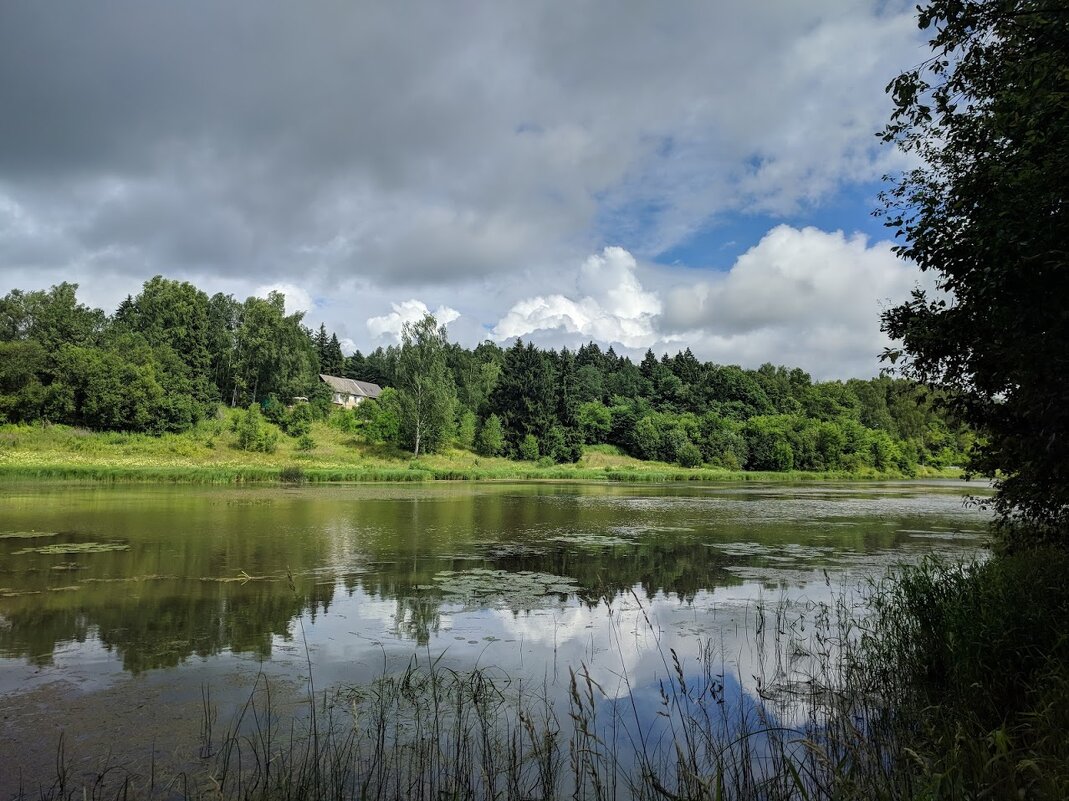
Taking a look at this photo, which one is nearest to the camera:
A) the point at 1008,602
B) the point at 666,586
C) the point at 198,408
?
the point at 1008,602

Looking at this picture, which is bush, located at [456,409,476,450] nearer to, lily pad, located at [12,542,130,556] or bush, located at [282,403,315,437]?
bush, located at [282,403,315,437]

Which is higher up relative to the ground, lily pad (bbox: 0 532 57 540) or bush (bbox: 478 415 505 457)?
bush (bbox: 478 415 505 457)

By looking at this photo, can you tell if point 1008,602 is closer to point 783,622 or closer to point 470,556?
point 783,622

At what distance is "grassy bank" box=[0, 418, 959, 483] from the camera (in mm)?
40581

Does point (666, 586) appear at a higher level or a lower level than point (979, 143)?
lower

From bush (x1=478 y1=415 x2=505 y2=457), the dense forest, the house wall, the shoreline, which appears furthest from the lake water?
the house wall

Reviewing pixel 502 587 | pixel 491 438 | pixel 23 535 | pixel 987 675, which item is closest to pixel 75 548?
pixel 23 535

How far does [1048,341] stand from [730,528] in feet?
58.5

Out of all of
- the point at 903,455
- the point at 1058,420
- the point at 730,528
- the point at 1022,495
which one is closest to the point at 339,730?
the point at 1058,420

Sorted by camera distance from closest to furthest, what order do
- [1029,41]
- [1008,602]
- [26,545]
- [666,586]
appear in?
[1029,41], [1008,602], [666,586], [26,545]

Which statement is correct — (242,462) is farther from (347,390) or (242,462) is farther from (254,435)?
(347,390)

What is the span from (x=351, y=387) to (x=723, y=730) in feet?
321

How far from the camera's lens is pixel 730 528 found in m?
21.6

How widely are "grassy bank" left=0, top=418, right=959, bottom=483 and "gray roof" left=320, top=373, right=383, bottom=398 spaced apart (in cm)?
2626
